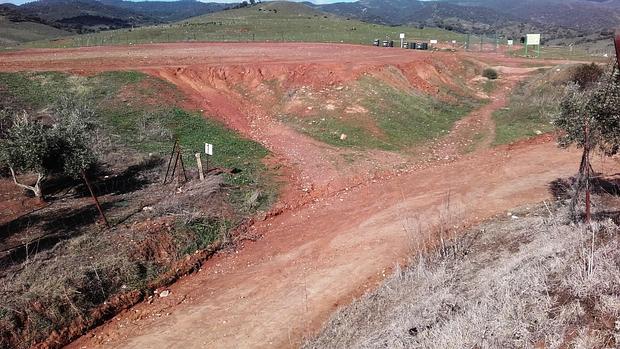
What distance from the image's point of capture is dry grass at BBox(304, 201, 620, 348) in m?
6.45

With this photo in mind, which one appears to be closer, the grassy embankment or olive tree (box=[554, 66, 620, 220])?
the grassy embankment

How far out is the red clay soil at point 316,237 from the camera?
9.96m

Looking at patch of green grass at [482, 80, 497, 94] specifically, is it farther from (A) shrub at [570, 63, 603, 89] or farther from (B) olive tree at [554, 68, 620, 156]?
(B) olive tree at [554, 68, 620, 156]

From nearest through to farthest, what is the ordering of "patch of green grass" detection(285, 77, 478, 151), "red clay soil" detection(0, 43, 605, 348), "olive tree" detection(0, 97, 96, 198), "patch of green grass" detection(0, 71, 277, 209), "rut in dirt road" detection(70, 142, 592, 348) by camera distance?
"rut in dirt road" detection(70, 142, 592, 348), "red clay soil" detection(0, 43, 605, 348), "olive tree" detection(0, 97, 96, 198), "patch of green grass" detection(0, 71, 277, 209), "patch of green grass" detection(285, 77, 478, 151)

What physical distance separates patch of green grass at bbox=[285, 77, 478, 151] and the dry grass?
35.5ft

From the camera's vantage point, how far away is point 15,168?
12977 mm

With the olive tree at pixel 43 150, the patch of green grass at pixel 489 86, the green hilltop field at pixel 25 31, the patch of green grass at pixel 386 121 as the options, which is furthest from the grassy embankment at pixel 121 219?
the green hilltop field at pixel 25 31

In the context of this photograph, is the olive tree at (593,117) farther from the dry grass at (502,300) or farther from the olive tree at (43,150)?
the olive tree at (43,150)

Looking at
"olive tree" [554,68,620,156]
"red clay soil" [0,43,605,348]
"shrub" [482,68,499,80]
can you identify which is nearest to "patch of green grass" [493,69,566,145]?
"red clay soil" [0,43,605,348]

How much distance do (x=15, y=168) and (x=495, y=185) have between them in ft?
49.8

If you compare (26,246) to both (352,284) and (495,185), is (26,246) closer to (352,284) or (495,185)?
(352,284)

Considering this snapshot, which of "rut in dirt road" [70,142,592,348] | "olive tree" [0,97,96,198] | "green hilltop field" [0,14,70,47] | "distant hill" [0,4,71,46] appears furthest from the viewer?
"distant hill" [0,4,71,46]

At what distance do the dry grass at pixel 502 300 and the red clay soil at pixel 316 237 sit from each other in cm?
117

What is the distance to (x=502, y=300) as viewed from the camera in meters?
7.35
